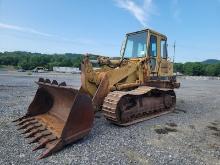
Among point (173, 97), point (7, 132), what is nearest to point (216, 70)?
point (173, 97)

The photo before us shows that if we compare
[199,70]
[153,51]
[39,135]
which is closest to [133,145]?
[39,135]

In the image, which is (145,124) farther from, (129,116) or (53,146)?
(53,146)

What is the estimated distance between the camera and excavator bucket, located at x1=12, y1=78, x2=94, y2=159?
6.20 meters

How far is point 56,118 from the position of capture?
26.4ft

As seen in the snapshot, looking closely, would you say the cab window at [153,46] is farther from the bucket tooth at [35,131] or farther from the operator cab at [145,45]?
the bucket tooth at [35,131]

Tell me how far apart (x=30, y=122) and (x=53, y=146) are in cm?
208

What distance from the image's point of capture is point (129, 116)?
8.62 meters

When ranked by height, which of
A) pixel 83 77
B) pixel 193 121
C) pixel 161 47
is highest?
Result: pixel 161 47

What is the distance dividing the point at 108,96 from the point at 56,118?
166cm

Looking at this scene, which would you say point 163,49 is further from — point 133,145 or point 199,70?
point 199,70

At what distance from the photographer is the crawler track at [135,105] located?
8180 millimetres

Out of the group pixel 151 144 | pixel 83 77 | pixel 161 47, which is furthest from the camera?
pixel 161 47

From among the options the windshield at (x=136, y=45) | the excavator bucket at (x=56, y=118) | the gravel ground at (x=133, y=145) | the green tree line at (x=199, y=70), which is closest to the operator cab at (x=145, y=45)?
the windshield at (x=136, y=45)

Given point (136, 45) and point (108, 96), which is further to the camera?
point (136, 45)
